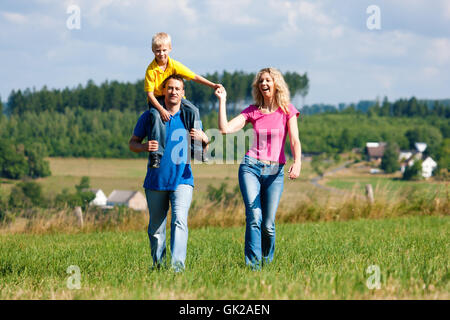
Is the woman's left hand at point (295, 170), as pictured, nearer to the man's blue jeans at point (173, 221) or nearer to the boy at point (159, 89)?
the boy at point (159, 89)

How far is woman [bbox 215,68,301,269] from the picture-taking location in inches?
216

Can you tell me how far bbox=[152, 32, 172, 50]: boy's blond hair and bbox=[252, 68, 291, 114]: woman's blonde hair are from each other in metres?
1.13

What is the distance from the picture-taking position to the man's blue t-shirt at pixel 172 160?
17.2ft

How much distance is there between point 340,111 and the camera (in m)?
140

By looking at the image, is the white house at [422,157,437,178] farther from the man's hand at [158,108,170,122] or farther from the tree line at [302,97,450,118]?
the man's hand at [158,108,170,122]

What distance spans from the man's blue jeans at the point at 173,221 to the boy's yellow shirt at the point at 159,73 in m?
1.04

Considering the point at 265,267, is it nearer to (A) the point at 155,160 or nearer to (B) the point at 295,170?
(B) the point at 295,170

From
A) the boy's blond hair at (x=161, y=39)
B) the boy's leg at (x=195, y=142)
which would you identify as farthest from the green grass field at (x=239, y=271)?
the boy's blond hair at (x=161, y=39)

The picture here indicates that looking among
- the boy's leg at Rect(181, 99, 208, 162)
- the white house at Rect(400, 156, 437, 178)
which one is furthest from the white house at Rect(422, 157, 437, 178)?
the boy's leg at Rect(181, 99, 208, 162)

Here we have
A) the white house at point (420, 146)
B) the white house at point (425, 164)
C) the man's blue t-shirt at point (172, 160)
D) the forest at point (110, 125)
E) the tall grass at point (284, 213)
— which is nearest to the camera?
the man's blue t-shirt at point (172, 160)

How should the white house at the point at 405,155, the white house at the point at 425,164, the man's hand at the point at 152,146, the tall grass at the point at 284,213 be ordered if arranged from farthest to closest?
the white house at the point at 405,155, the white house at the point at 425,164, the tall grass at the point at 284,213, the man's hand at the point at 152,146

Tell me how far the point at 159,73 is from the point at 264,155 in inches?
55.5
